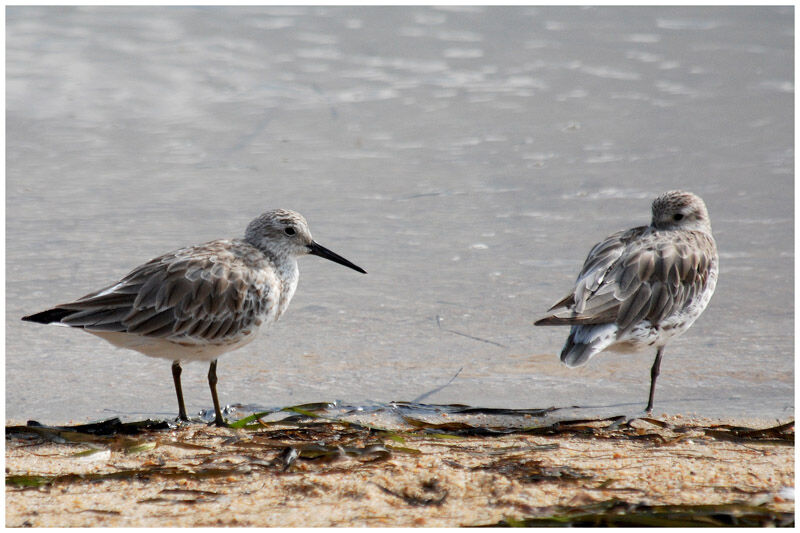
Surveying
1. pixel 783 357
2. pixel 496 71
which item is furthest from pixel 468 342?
pixel 496 71

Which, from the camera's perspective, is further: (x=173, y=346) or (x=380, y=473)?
(x=173, y=346)

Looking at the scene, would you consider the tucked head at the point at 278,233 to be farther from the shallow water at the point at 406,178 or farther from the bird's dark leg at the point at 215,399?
the bird's dark leg at the point at 215,399

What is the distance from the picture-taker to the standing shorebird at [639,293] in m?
5.38

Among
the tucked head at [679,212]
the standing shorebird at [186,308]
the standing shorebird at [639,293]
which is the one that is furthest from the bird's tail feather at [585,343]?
the standing shorebird at [186,308]

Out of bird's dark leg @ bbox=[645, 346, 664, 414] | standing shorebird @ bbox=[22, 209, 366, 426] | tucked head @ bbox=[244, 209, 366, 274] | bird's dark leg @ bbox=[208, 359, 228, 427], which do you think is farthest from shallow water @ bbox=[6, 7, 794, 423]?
tucked head @ bbox=[244, 209, 366, 274]

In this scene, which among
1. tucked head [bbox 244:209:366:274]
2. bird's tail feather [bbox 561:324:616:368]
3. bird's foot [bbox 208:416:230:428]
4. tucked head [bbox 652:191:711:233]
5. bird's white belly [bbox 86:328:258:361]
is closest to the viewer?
bird's foot [bbox 208:416:230:428]

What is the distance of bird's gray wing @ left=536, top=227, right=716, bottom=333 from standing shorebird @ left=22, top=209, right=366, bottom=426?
1.63 m

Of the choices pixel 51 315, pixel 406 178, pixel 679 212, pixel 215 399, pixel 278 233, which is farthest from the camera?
pixel 406 178

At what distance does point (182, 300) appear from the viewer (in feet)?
17.0

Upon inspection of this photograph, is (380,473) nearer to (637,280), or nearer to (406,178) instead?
(637,280)

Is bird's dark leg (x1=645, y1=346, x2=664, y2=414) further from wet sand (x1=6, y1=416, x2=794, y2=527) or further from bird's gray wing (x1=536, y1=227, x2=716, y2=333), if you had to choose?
wet sand (x1=6, y1=416, x2=794, y2=527)

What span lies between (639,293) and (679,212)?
0.81 meters

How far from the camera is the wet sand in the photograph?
12.6ft

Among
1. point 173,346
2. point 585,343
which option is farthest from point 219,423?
point 585,343
